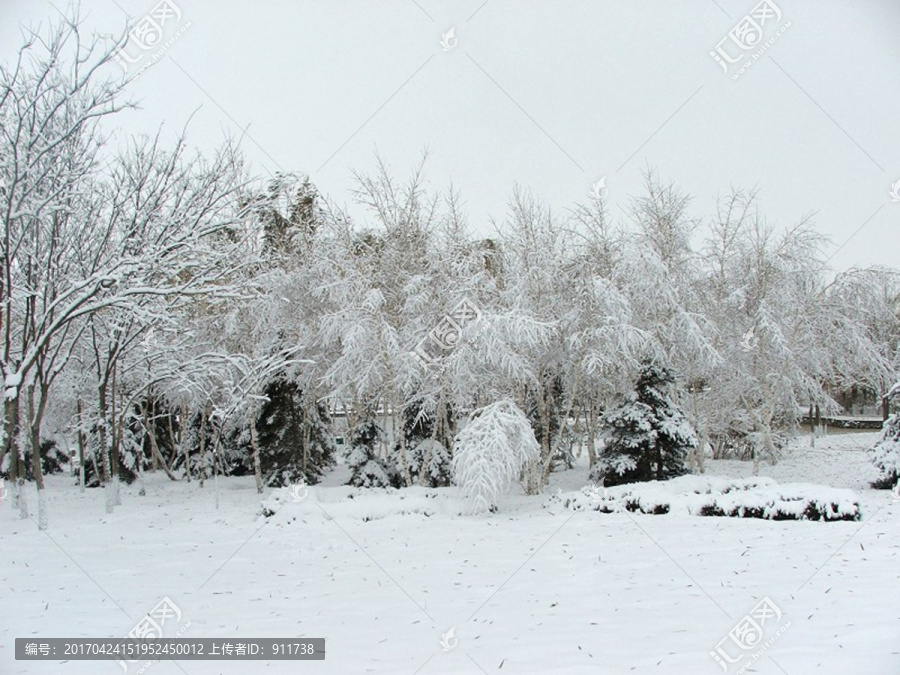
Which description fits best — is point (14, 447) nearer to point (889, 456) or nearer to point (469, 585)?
point (469, 585)

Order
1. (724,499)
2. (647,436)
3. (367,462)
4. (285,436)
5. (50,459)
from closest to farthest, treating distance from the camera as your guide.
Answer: (724,499)
(647,436)
(367,462)
(285,436)
(50,459)

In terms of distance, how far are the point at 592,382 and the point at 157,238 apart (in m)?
10.5

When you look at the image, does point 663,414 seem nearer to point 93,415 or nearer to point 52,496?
point 93,415

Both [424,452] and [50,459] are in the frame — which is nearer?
[424,452]

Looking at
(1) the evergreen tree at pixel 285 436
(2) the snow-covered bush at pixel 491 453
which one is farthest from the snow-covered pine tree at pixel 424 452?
(2) the snow-covered bush at pixel 491 453

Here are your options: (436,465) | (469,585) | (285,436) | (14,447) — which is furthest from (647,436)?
(14,447)

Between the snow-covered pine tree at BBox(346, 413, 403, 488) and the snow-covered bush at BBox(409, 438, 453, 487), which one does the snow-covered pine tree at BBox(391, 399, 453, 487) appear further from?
the snow-covered pine tree at BBox(346, 413, 403, 488)

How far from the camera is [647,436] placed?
15.2 meters

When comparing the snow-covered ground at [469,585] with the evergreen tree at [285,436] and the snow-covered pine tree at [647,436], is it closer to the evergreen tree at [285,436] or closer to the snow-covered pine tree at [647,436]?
the snow-covered pine tree at [647,436]

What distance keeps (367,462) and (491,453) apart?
5.60 meters

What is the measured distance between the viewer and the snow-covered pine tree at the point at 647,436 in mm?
15305

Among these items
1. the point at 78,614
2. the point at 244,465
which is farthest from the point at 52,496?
the point at 78,614

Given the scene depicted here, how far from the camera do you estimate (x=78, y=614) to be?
649cm

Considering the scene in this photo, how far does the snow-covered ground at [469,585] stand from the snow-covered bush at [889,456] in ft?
9.21
